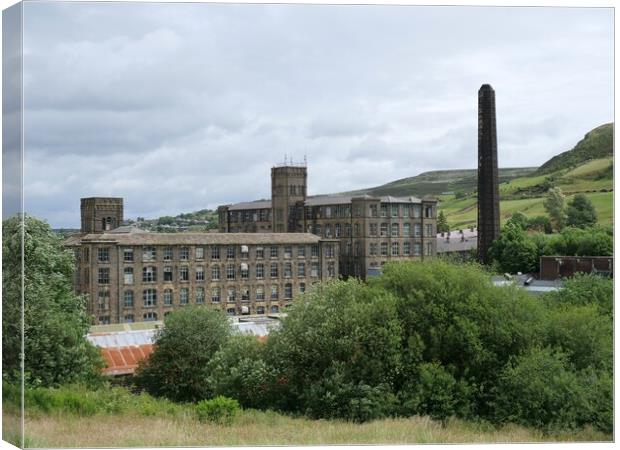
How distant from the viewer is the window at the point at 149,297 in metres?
32.6

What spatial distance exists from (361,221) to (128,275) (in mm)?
9917

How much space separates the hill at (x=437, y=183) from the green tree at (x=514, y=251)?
7.53ft

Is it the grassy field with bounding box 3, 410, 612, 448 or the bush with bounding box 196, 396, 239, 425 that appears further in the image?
the bush with bounding box 196, 396, 239, 425

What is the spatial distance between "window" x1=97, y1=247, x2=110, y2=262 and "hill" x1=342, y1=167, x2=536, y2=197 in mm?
9739

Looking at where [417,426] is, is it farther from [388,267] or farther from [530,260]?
[530,260]

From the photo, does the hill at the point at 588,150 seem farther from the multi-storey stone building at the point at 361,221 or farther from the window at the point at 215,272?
the window at the point at 215,272

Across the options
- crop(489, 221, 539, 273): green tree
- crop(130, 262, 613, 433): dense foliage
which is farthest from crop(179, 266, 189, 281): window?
crop(130, 262, 613, 433): dense foliage

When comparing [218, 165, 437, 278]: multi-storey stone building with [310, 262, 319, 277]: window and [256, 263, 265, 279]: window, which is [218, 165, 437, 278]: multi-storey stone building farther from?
[256, 263, 265, 279]: window

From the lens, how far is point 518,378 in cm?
1212

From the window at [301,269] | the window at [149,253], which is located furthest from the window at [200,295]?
the window at [301,269]

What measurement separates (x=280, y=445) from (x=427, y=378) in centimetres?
332

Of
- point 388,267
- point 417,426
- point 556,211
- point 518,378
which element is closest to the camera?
point 417,426

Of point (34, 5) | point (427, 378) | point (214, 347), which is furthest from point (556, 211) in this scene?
point (34, 5)

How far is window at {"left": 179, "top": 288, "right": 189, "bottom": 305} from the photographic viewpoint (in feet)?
111
